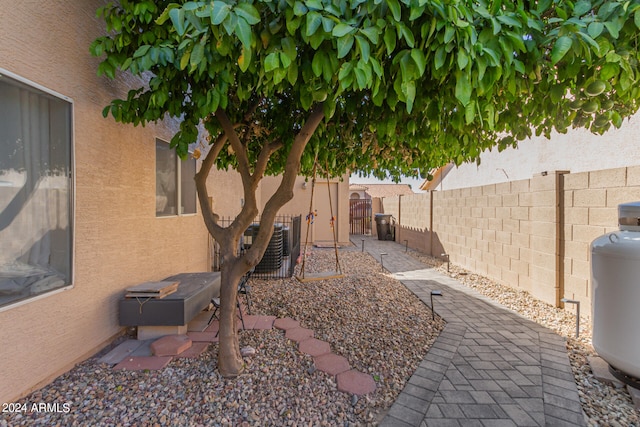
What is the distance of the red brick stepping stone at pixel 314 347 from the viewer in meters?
3.12

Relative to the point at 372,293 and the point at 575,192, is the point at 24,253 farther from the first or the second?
the point at 575,192

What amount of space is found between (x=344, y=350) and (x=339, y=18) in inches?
119

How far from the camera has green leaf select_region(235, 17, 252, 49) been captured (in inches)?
56.2

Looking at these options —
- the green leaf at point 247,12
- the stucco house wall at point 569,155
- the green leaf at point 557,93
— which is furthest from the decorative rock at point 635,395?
the green leaf at point 247,12

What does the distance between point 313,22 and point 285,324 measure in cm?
336

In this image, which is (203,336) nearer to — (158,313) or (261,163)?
(158,313)

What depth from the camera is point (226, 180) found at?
766 centimetres

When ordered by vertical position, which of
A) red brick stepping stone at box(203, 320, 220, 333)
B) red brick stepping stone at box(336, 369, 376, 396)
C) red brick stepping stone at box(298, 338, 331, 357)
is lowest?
red brick stepping stone at box(336, 369, 376, 396)

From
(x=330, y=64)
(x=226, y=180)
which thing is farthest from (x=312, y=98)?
(x=226, y=180)

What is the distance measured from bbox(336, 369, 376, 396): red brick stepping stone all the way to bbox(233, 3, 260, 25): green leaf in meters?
2.75

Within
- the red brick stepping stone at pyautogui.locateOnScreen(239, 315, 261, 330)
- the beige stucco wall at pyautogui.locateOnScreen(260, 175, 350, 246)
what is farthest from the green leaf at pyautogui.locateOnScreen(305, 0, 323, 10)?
the beige stucco wall at pyautogui.locateOnScreen(260, 175, 350, 246)

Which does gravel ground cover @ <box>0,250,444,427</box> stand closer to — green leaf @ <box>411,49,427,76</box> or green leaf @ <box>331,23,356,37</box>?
green leaf @ <box>411,49,427,76</box>

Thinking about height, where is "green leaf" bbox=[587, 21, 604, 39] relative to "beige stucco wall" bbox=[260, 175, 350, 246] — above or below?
above

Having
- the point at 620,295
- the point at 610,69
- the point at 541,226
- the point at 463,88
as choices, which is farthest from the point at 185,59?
the point at 541,226
